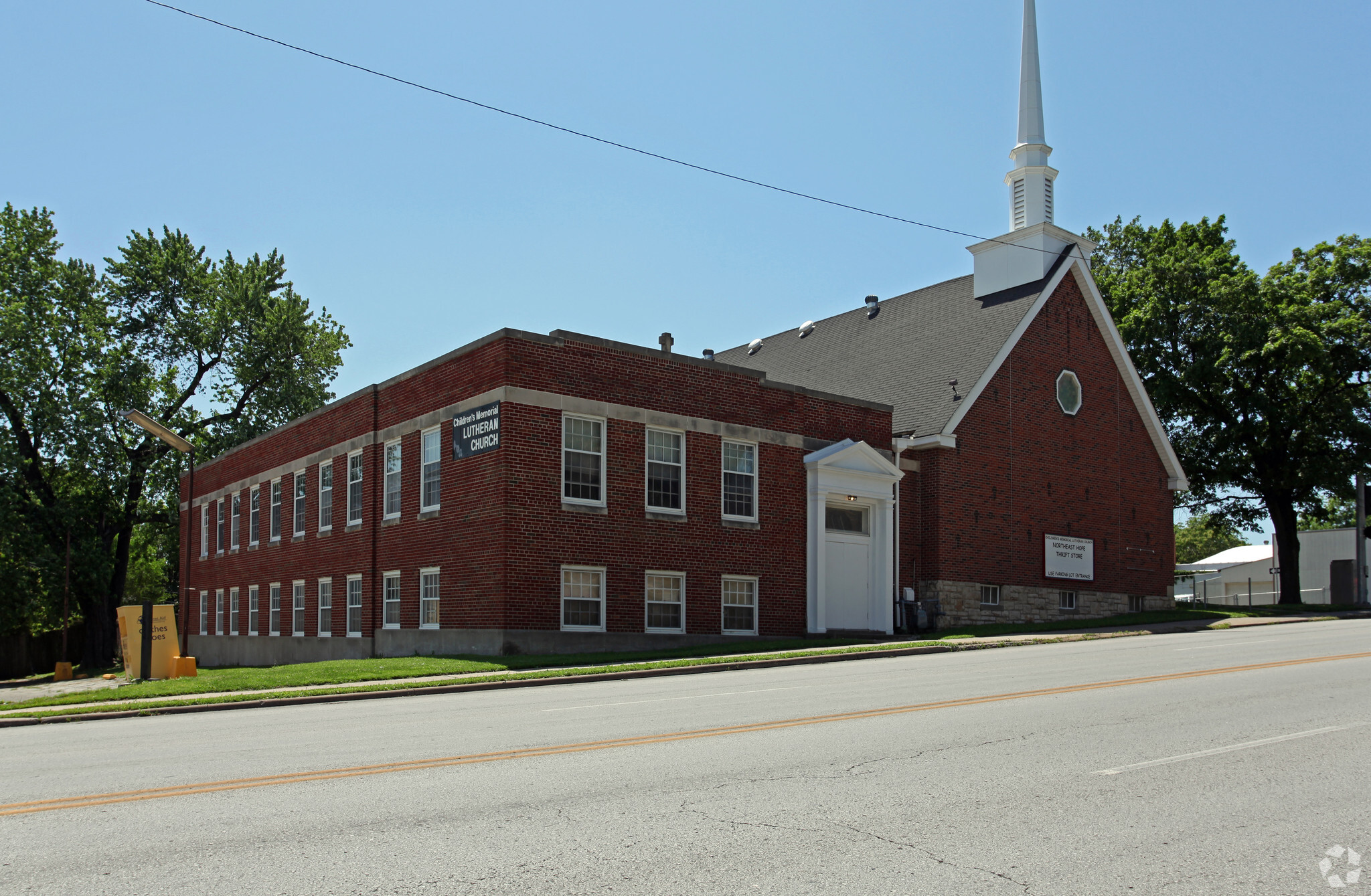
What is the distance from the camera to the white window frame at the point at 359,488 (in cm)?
2922

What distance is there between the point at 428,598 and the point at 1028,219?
2201 cm

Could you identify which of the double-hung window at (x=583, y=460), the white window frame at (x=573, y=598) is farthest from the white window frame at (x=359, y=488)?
the white window frame at (x=573, y=598)

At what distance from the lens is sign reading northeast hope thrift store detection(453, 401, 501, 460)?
77.2 feet

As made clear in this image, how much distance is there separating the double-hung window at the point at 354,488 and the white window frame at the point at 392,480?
145cm

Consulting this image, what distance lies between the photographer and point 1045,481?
113 feet

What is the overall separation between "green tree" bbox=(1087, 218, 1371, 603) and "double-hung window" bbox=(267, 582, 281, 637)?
102 feet

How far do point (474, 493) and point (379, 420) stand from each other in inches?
233

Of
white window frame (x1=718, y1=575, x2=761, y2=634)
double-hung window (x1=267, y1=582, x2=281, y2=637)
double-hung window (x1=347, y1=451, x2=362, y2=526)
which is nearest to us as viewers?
white window frame (x1=718, y1=575, x2=761, y2=634)

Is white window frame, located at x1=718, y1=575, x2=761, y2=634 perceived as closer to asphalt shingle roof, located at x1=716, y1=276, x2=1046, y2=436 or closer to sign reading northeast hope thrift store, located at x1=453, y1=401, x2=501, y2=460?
sign reading northeast hope thrift store, located at x1=453, y1=401, x2=501, y2=460

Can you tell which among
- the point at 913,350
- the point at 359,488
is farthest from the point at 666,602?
the point at 913,350

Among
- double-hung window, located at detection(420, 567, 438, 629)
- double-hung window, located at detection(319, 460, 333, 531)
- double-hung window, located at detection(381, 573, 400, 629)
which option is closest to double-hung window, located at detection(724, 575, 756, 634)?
double-hung window, located at detection(420, 567, 438, 629)

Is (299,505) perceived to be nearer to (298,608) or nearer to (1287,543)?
(298,608)

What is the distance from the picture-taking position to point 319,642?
31.1 meters

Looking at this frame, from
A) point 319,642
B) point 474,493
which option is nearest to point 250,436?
point 319,642
